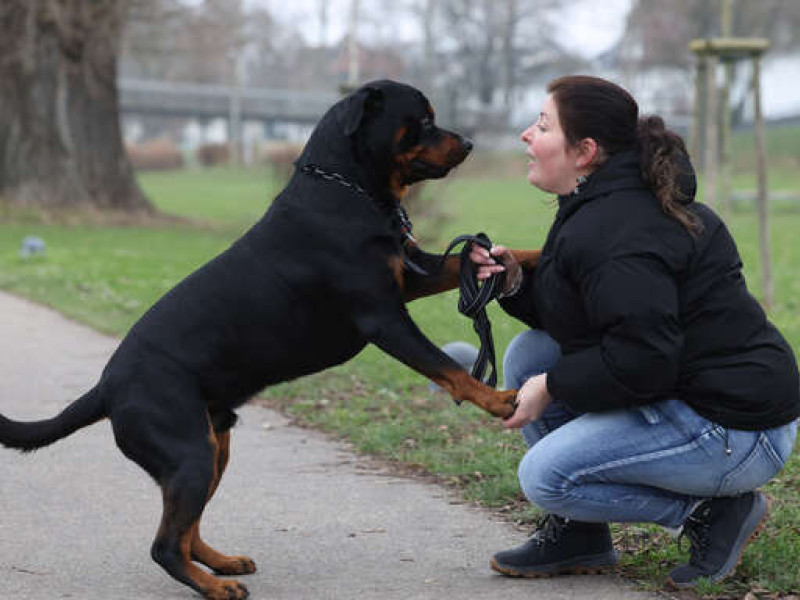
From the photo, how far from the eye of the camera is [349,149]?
13.2ft

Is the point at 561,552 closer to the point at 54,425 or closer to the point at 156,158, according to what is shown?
the point at 54,425

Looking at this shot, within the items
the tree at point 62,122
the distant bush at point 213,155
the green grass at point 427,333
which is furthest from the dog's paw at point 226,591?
the distant bush at point 213,155

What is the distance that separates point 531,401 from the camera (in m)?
3.72

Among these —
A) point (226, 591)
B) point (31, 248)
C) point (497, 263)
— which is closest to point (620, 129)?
point (497, 263)

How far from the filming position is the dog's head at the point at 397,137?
4.07 m

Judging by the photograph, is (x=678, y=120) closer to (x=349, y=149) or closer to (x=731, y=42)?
(x=731, y=42)

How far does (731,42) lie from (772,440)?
710 cm

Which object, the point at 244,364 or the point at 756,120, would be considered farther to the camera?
the point at 756,120

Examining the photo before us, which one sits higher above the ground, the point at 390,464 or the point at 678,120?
the point at 390,464


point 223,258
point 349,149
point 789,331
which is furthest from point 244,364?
point 789,331

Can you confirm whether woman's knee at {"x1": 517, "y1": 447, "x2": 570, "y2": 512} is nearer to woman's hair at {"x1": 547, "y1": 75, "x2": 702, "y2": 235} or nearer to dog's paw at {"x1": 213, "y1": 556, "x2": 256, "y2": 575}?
woman's hair at {"x1": 547, "y1": 75, "x2": 702, "y2": 235}

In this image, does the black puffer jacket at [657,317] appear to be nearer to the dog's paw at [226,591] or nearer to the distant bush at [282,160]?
the dog's paw at [226,591]

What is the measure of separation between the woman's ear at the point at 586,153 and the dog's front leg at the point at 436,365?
76 cm

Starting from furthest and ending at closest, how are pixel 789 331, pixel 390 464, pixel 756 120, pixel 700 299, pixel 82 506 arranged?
pixel 756 120
pixel 789 331
pixel 390 464
pixel 82 506
pixel 700 299
